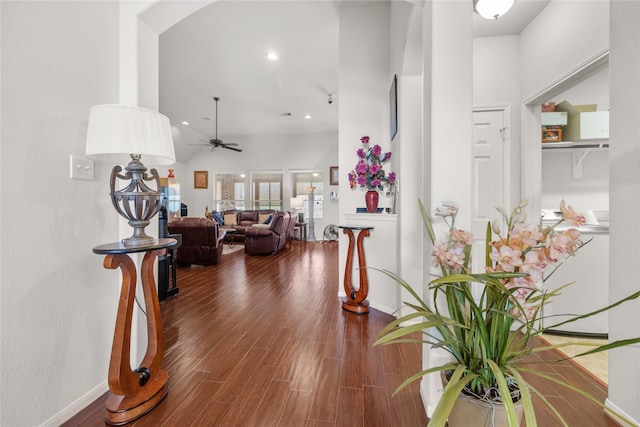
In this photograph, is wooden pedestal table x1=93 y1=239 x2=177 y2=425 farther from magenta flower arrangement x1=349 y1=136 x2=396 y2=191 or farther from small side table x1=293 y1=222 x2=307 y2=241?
small side table x1=293 y1=222 x2=307 y2=241

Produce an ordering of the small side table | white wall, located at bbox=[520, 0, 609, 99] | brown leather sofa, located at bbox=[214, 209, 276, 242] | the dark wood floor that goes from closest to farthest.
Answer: the dark wood floor < white wall, located at bbox=[520, 0, 609, 99] < brown leather sofa, located at bbox=[214, 209, 276, 242] < the small side table

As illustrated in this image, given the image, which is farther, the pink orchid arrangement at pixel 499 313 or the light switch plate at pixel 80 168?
the light switch plate at pixel 80 168

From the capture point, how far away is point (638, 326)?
1272mm

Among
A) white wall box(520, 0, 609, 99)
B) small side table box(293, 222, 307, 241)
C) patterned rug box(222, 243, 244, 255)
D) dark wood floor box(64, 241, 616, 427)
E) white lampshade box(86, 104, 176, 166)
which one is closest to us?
white lampshade box(86, 104, 176, 166)

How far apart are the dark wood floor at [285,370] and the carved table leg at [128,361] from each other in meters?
0.07

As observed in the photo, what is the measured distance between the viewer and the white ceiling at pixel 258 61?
331 centimetres

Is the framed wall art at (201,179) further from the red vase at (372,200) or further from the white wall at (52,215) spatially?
the white wall at (52,215)

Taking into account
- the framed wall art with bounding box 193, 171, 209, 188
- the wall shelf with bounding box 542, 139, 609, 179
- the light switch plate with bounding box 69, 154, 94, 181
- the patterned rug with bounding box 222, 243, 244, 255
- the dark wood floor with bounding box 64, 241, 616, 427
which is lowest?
the dark wood floor with bounding box 64, 241, 616, 427

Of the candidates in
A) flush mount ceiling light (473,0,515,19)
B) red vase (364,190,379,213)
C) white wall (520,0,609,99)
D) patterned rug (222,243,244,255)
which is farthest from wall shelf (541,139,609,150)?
patterned rug (222,243,244,255)

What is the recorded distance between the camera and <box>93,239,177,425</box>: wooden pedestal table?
4.31ft

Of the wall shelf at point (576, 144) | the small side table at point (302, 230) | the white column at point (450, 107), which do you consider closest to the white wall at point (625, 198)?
the white column at point (450, 107)

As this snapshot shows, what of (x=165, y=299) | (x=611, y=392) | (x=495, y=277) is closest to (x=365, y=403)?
(x=495, y=277)

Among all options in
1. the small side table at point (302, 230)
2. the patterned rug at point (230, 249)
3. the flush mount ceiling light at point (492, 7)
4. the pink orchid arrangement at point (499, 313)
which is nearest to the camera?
the pink orchid arrangement at point (499, 313)

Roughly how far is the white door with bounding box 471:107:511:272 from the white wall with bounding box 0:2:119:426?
9.71ft
